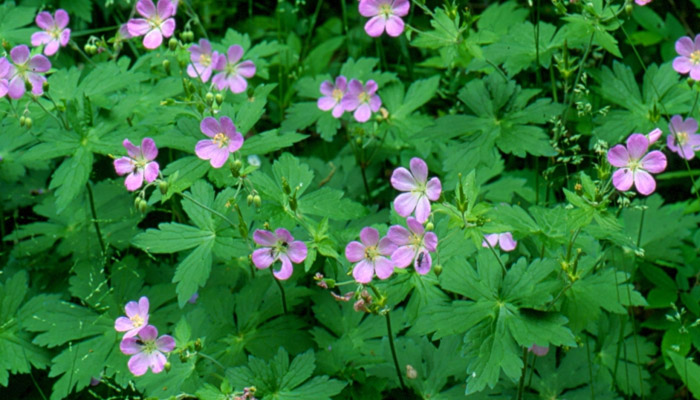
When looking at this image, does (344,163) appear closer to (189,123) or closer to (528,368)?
(189,123)

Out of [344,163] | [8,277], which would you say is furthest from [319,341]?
[8,277]

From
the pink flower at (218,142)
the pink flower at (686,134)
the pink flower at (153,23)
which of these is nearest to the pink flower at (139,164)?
the pink flower at (218,142)

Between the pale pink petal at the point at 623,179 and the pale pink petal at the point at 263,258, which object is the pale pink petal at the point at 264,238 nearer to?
the pale pink petal at the point at 263,258

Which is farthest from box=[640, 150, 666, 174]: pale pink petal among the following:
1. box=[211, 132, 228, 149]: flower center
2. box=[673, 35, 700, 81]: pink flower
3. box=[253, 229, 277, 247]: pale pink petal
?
box=[211, 132, 228, 149]: flower center

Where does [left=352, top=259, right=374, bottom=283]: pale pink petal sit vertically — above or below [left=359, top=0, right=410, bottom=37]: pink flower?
below

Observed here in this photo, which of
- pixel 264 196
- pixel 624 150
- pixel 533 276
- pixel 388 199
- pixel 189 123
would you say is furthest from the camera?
pixel 388 199

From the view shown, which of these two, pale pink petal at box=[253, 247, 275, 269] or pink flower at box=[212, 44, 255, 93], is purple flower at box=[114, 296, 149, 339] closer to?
pale pink petal at box=[253, 247, 275, 269]
